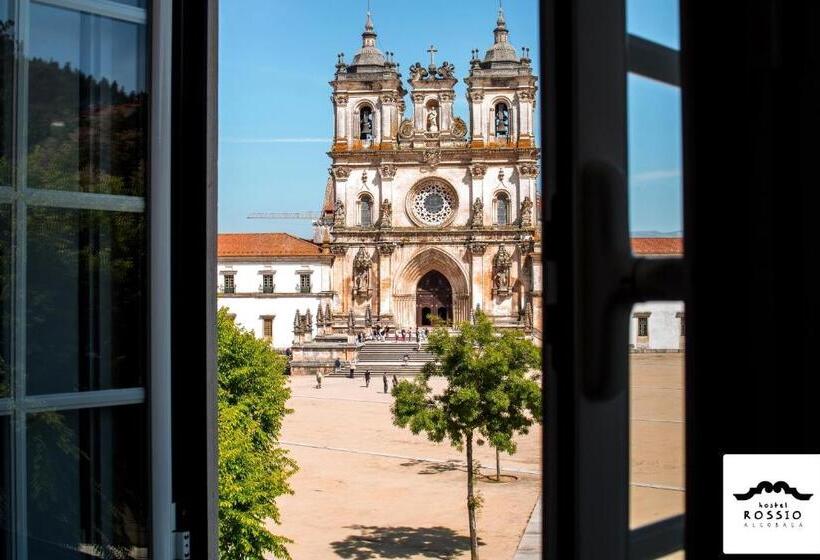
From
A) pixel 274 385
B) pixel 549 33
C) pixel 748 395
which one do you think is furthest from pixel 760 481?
pixel 274 385

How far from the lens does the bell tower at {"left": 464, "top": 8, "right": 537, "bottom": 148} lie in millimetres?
39281

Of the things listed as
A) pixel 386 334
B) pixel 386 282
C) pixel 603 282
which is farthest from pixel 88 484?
pixel 386 282

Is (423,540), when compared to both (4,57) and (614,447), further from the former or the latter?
(614,447)

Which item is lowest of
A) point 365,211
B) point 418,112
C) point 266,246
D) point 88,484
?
point 88,484

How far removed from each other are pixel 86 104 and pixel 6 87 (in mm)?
181

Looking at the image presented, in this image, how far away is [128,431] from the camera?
1972 millimetres

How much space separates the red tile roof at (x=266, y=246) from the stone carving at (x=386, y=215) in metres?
3.24

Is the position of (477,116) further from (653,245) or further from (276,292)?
(653,245)

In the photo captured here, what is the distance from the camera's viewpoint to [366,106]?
40188 millimetres

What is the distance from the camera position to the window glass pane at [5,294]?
6.00 feet

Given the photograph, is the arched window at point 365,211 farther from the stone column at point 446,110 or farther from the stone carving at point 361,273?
the stone column at point 446,110

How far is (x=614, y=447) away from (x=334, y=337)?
117 ft

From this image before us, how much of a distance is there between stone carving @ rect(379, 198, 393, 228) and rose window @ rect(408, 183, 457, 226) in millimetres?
1021

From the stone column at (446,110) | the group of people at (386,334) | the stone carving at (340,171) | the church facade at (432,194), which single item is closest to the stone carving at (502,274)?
the church facade at (432,194)
